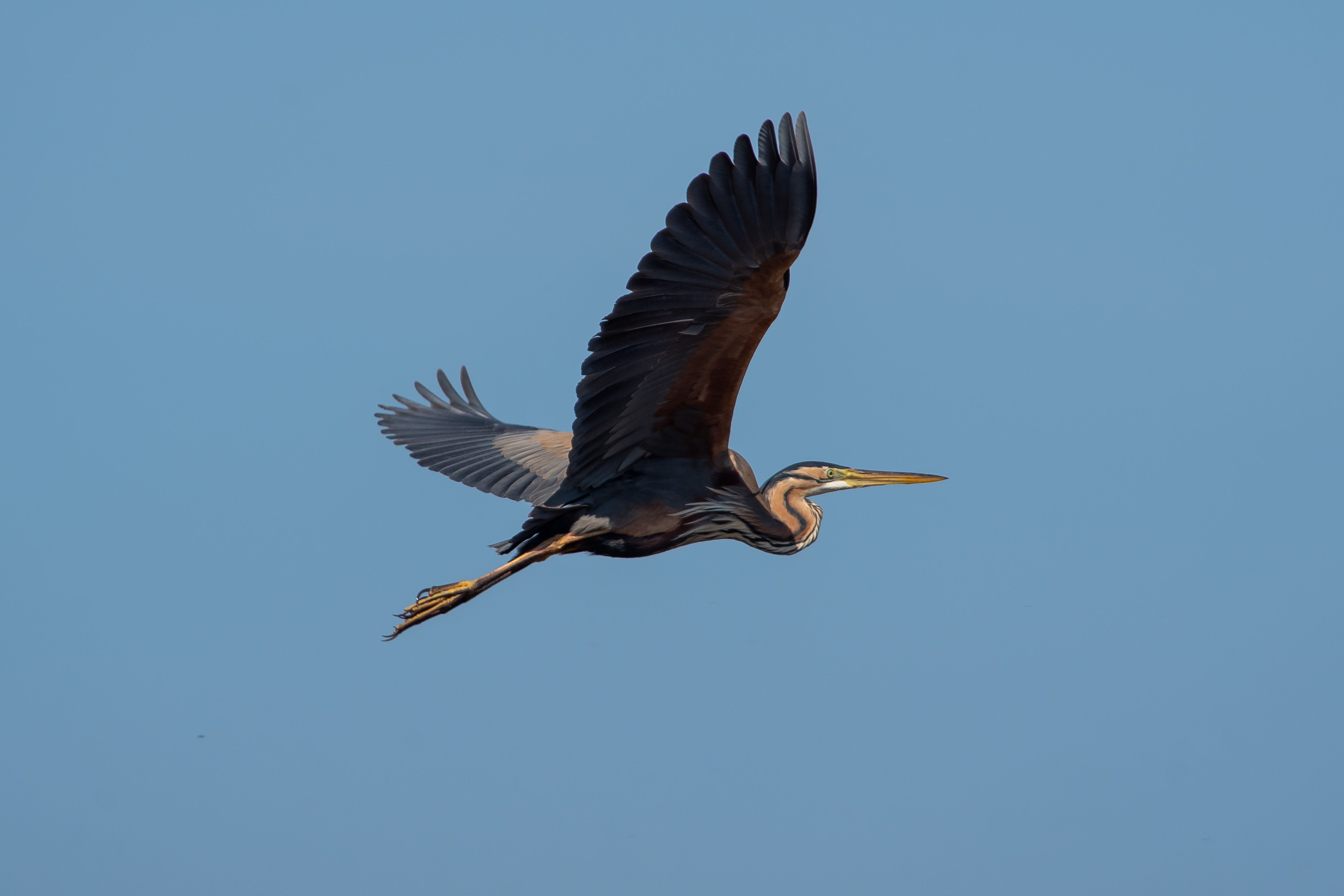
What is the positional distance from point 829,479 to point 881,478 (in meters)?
0.50

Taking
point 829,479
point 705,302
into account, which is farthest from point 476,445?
point 705,302

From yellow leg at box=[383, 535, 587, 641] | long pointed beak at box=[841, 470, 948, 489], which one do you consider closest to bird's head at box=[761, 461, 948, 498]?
long pointed beak at box=[841, 470, 948, 489]

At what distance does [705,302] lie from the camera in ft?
26.0

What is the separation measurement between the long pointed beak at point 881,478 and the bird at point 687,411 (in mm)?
12

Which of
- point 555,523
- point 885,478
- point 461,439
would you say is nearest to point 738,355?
point 555,523

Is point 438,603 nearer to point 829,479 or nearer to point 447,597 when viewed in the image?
point 447,597

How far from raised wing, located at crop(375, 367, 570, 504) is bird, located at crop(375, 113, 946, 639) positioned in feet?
0.11

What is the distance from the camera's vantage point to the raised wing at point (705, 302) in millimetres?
7555

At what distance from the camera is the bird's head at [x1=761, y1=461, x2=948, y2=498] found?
10.2m

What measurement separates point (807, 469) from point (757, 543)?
2.33ft

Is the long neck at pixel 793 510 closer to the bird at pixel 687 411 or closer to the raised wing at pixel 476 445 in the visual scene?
the bird at pixel 687 411

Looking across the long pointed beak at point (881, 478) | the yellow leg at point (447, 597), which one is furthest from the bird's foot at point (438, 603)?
the long pointed beak at point (881, 478)

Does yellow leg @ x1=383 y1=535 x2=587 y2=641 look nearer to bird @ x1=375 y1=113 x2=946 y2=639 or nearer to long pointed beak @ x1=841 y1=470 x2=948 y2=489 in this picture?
bird @ x1=375 y1=113 x2=946 y2=639

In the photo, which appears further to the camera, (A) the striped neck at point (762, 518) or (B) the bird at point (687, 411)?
(A) the striped neck at point (762, 518)
